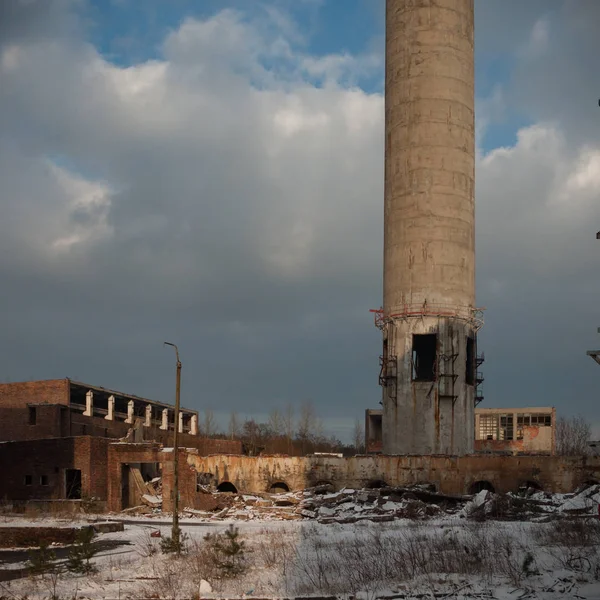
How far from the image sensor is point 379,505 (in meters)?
37.2

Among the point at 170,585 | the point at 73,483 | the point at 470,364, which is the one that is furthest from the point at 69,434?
the point at 170,585

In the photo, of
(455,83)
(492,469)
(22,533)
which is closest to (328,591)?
(22,533)

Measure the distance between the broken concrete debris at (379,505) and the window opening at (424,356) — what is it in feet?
34.7

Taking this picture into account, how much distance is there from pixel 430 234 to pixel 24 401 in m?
27.0

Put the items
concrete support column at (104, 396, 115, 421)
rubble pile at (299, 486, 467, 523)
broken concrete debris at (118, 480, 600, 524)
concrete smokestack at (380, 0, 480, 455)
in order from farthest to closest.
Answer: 1. concrete support column at (104, 396, 115, 421)
2. concrete smokestack at (380, 0, 480, 455)
3. rubble pile at (299, 486, 467, 523)
4. broken concrete debris at (118, 480, 600, 524)

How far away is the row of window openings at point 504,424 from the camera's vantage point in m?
83.8

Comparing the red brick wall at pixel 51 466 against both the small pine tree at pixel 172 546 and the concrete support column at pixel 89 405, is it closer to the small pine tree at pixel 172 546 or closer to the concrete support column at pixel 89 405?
the concrete support column at pixel 89 405

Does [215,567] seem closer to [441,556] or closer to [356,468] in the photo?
[441,556]

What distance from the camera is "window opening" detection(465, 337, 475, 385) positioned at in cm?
4894

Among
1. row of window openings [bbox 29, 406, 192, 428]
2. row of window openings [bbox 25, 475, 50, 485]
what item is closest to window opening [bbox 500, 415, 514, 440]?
row of window openings [bbox 29, 406, 192, 428]

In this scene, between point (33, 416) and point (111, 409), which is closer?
point (33, 416)

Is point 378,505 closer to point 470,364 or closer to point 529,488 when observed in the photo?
point 529,488

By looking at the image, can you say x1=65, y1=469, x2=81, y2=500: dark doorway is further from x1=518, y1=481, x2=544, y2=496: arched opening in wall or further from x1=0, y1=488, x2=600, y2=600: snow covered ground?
x1=518, y1=481, x2=544, y2=496: arched opening in wall

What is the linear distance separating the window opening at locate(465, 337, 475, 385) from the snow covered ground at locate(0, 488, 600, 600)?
19598 mm
